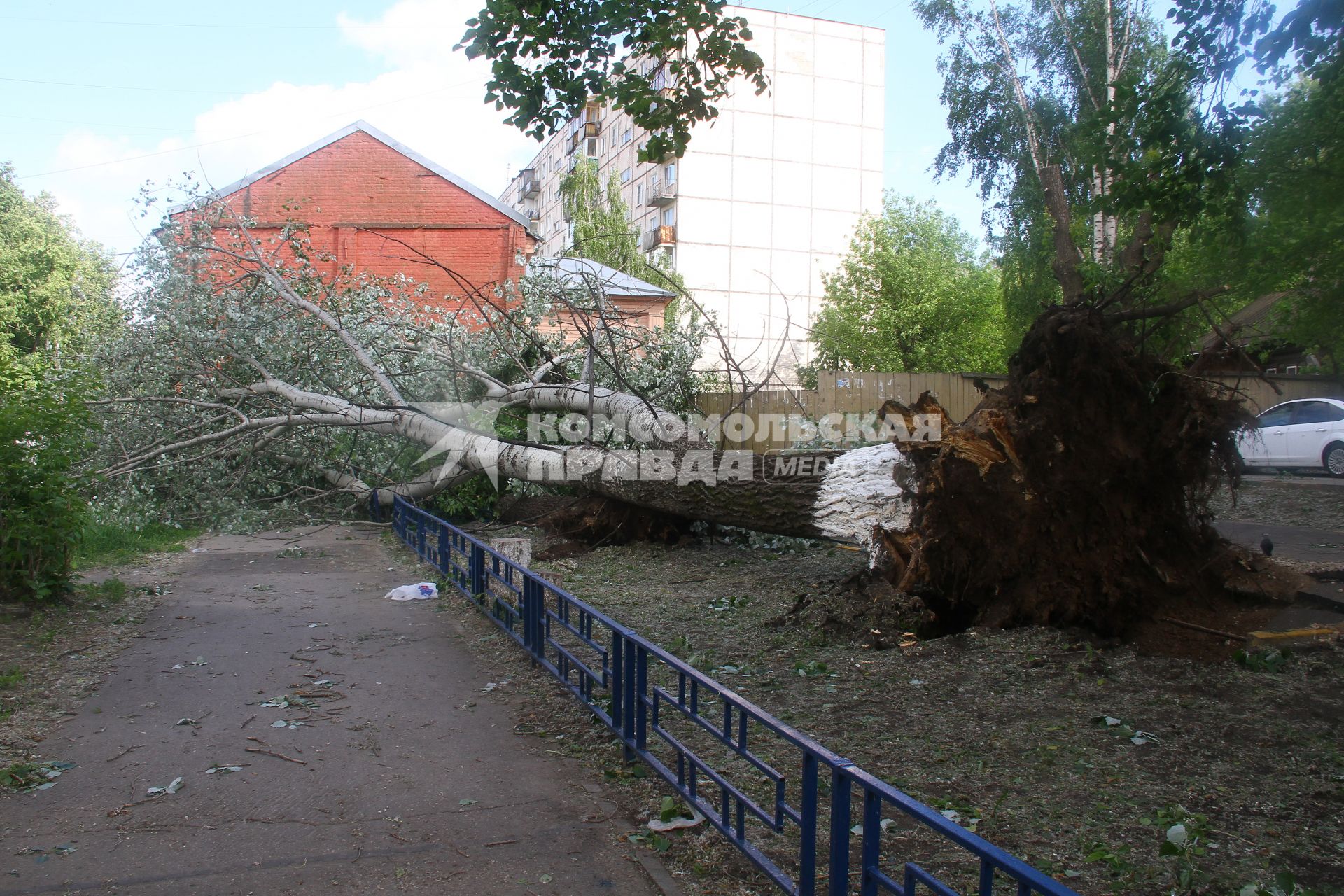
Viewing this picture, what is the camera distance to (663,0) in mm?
6766

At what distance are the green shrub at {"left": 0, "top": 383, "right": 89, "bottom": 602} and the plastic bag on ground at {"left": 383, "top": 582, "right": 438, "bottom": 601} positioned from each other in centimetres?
223

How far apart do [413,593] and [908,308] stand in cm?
2301

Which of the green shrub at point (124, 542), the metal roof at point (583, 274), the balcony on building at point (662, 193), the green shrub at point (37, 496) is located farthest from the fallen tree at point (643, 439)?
the balcony on building at point (662, 193)

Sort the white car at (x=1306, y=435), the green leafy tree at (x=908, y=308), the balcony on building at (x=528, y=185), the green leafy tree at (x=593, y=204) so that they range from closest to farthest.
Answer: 1. the white car at (x=1306, y=435)
2. the green leafy tree at (x=908, y=308)
3. the green leafy tree at (x=593, y=204)
4. the balcony on building at (x=528, y=185)

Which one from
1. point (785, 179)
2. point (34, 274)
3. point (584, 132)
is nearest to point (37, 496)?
point (34, 274)

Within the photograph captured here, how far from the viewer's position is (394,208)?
2131 cm

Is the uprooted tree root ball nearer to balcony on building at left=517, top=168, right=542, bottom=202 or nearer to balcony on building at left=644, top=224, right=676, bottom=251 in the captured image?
balcony on building at left=644, top=224, right=676, bottom=251

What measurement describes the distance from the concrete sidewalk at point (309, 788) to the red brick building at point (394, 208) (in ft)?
53.5

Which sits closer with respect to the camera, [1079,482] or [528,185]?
[1079,482]

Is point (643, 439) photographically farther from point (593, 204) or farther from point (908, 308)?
point (593, 204)

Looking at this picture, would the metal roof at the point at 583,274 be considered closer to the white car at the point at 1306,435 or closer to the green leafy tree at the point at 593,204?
the white car at the point at 1306,435

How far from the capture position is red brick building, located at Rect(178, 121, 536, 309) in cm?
2097

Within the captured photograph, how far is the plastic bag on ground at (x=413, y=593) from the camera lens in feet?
24.3

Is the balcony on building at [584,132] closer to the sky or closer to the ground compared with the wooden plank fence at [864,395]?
closer to the sky
